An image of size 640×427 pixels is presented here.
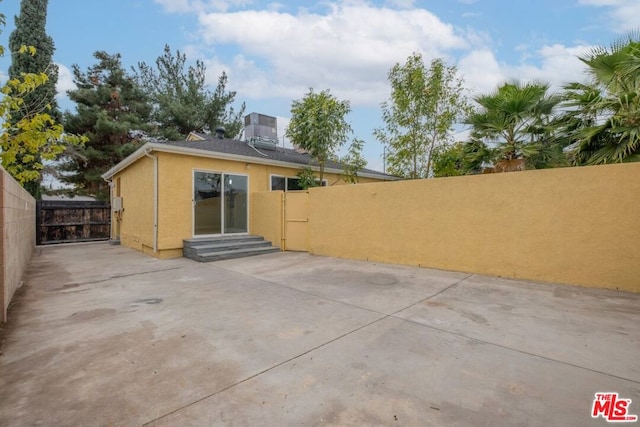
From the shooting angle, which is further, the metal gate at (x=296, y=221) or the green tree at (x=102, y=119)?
the green tree at (x=102, y=119)

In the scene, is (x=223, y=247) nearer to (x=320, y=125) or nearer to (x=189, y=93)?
(x=320, y=125)

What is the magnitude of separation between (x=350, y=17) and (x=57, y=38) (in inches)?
571

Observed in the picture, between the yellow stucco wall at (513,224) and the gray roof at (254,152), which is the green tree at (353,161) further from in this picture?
the yellow stucco wall at (513,224)

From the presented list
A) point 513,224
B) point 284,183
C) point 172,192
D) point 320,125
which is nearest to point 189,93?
point 284,183

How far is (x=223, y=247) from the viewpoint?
8.07 meters

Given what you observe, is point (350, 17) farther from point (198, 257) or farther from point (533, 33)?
point (198, 257)

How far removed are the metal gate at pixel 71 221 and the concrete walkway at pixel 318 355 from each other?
942 centimetres

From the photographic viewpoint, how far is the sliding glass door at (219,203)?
Result: 851 centimetres

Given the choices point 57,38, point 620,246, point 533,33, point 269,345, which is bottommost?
point 269,345

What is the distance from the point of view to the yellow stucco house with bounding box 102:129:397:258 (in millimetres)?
7891

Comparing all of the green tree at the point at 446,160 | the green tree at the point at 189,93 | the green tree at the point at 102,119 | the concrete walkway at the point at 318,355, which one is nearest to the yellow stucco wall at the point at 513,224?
the concrete walkway at the point at 318,355

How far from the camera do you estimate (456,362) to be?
2.46 meters

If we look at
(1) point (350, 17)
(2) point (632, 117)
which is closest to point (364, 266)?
(2) point (632, 117)

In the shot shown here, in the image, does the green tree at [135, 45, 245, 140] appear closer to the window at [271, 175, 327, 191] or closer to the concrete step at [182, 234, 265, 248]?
the window at [271, 175, 327, 191]
